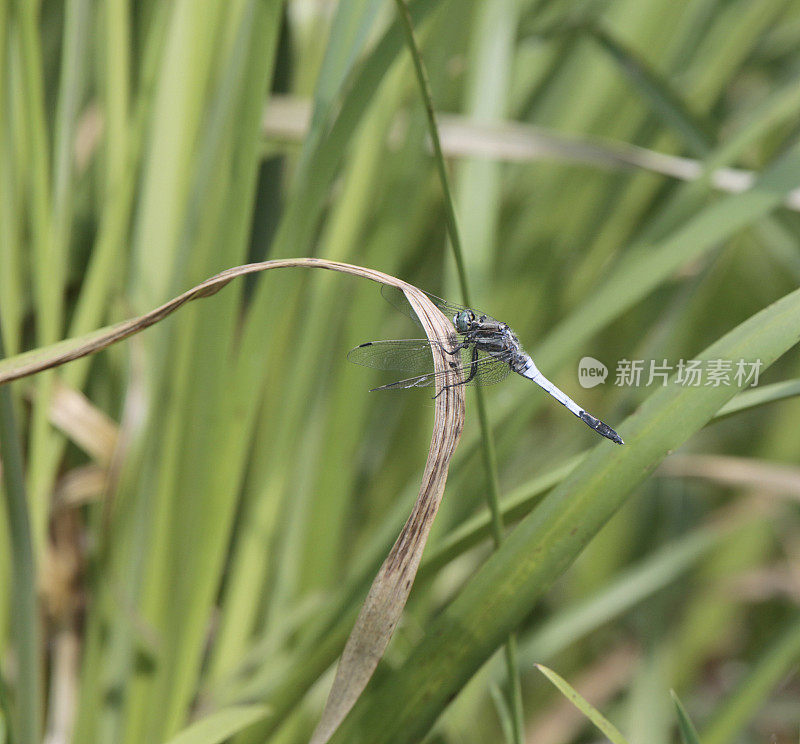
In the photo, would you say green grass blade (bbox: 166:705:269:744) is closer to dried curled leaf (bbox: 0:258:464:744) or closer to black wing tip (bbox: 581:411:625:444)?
dried curled leaf (bbox: 0:258:464:744)

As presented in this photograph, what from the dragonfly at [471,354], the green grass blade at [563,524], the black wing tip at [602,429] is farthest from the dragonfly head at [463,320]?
the green grass blade at [563,524]

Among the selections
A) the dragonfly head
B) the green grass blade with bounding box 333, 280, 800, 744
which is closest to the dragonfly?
the dragonfly head

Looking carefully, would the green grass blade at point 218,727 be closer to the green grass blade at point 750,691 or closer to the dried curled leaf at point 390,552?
the dried curled leaf at point 390,552

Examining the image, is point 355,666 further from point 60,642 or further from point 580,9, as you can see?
point 580,9

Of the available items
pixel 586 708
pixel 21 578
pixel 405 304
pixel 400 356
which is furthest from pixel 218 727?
pixel 405 304

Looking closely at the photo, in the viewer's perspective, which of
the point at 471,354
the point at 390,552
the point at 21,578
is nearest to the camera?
the point at 390,552

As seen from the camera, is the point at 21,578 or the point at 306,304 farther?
the point at 306,304

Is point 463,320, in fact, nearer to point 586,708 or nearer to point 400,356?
point 400,356
